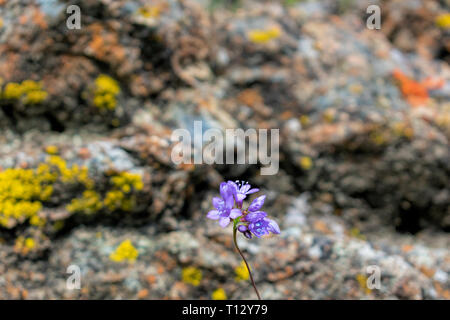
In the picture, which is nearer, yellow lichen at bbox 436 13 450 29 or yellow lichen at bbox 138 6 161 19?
yellow lichen at bbox 138 6 161 19

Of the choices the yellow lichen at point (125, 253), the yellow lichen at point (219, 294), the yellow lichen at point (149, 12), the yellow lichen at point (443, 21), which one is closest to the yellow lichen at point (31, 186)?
the yellow lichen at point (125, 253)

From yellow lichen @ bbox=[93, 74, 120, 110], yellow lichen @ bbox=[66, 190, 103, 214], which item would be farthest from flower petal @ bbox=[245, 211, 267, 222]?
yellow lichen @ bbox=[93, 74, 120, 110]

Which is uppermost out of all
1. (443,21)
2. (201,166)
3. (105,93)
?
(443,21)

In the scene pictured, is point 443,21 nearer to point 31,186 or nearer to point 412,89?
point 412,89

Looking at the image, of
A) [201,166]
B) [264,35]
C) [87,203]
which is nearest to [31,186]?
[87,203]

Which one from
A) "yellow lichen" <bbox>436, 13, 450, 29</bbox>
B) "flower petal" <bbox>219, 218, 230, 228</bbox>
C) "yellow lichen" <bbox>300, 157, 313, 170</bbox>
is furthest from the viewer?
"yellow lichen" <bbox>436, 13, 450, 29</bbox>

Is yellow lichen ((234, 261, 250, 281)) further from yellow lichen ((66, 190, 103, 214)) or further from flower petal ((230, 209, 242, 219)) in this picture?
yellow lichen ((66, 190, 103, 214))
